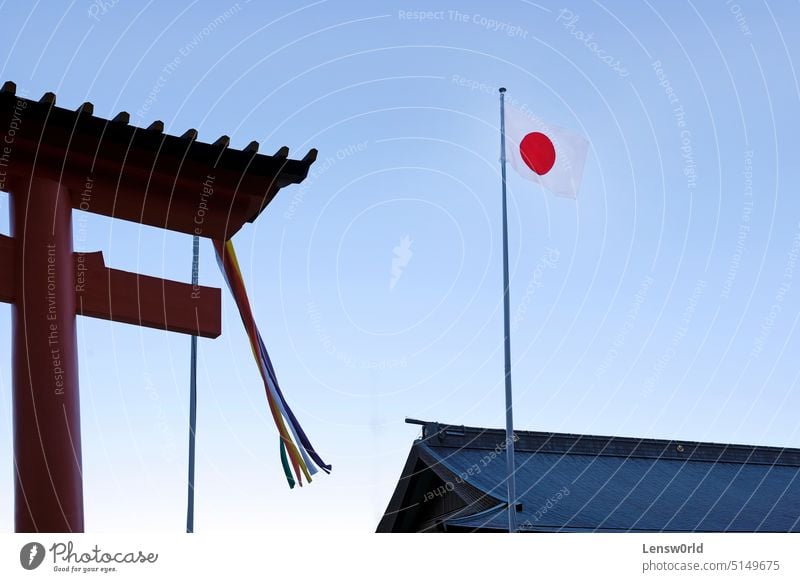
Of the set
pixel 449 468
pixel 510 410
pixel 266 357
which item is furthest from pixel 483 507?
pixel 266 357

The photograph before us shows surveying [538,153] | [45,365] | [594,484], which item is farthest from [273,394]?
[594,484]

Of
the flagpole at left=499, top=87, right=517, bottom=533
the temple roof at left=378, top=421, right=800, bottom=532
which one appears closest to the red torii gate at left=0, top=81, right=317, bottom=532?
the flagpole at left=499, top=87, right=517, bottom=533

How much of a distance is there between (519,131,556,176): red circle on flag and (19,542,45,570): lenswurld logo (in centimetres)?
910

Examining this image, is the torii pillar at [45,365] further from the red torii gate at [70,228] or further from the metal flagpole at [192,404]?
the metal flagpole at [192,404]

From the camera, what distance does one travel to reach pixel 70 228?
814 cm

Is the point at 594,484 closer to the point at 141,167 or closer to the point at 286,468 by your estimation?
the point at 286,468

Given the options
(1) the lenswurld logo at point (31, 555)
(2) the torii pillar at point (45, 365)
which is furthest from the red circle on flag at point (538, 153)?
(1) the lenswurld logo at point (31, 555)

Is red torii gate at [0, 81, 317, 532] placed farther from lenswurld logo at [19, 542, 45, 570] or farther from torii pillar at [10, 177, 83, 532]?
lenswurld logo at [19, 542, 45, 570]

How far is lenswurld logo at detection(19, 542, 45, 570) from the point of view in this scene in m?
5.89

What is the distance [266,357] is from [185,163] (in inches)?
71.8

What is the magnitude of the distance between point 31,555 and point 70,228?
305cm

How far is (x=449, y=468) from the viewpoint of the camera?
1942 centimetres

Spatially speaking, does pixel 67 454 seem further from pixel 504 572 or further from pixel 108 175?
pixel 504 572

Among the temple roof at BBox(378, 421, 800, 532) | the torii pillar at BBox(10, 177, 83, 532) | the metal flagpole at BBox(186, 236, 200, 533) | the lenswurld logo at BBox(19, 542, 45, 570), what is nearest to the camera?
the lenswurld logo at BBox(19, 542, 45, 570)
